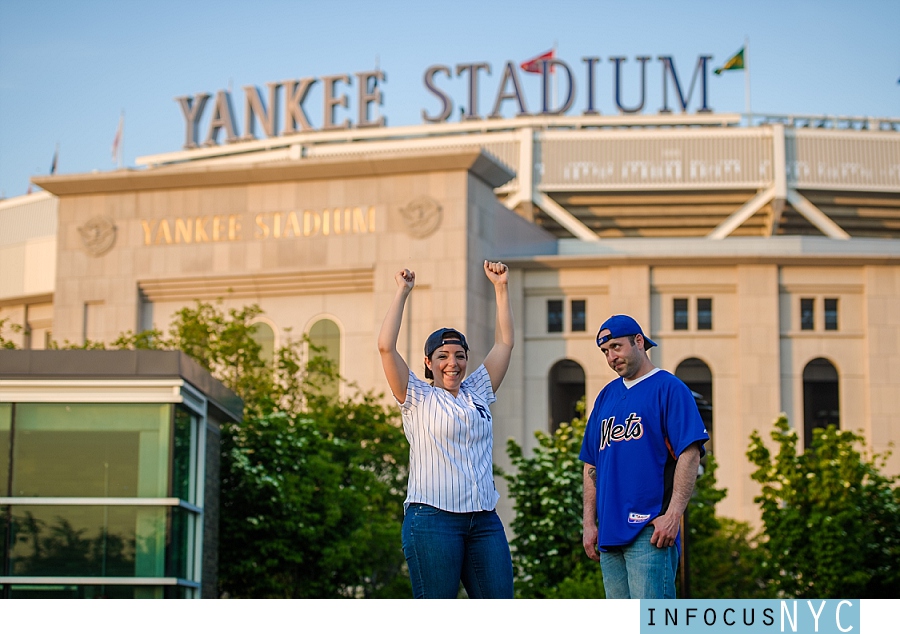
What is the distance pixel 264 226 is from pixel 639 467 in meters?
42.1

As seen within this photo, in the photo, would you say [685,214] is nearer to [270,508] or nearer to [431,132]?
[431,132]

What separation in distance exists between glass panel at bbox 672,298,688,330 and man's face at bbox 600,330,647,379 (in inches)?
1724

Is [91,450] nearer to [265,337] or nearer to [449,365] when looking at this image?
[449,365]

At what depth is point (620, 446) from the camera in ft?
25.7

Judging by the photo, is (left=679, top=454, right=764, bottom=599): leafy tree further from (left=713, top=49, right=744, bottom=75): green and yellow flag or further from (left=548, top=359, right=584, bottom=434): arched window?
(left=713, top=49, right=744, bottom=75): green and yellow flag

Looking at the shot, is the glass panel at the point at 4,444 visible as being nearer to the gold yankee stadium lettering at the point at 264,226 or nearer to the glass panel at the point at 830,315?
the gold yankee stadium lettering at the point at 264,226

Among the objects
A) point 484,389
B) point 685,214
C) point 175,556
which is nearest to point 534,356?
point 685,214

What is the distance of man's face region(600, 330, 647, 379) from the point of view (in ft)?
26.1

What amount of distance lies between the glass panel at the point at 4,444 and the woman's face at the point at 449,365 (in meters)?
13.5

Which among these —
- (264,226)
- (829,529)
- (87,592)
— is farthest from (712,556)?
(264,226)

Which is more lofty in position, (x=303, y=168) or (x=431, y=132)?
(x=431, y=132)

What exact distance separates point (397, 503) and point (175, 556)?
15.4m

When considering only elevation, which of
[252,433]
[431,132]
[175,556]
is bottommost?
[175,556]

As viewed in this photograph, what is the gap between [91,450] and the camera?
20562 mm
